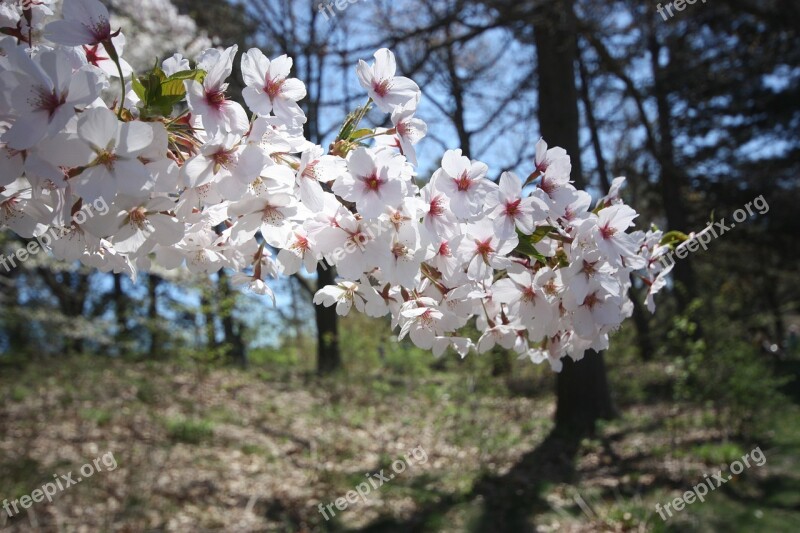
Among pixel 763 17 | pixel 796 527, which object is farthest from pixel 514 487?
pixel 763 17

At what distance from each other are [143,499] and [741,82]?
487 inches

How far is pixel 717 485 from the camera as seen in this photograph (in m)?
4.07

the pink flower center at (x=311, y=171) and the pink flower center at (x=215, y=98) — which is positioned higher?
the pink flower center at (x=215, y=98)

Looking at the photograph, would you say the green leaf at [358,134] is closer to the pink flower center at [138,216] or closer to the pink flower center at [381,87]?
the pink flower center at [381,87]

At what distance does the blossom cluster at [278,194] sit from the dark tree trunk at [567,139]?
4.88 metres

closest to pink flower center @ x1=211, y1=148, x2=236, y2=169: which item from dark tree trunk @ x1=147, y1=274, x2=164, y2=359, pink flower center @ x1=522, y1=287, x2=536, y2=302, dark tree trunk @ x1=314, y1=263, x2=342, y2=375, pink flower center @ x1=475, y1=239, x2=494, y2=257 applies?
pink flower center @ x1=475, y1=239, x2=494, y2=257

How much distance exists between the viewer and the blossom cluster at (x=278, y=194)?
64 cm

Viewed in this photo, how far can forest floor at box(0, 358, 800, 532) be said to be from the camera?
388 cm

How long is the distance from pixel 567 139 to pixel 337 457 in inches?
149

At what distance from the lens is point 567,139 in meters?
5.55

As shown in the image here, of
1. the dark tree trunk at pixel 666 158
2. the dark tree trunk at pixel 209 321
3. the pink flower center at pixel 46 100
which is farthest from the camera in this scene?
the dark tree trunk at pixel 666 158

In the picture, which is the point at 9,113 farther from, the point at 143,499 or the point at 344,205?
the point at 143,499

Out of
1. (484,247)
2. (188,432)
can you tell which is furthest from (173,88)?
(188,432)

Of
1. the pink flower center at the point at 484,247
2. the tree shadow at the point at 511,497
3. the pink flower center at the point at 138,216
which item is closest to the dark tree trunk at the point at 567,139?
the tree shadow at the point at 511,497
